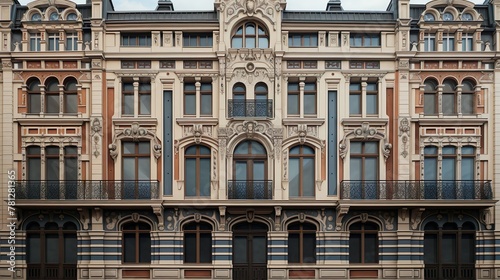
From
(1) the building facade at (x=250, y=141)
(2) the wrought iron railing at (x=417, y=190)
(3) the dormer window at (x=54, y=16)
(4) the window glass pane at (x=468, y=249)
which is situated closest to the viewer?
(2) the wrought iron railing at (x=417, y=190)

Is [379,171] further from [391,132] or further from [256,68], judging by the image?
[256,68]

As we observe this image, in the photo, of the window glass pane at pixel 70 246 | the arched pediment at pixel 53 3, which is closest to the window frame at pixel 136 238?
the window glass pane at pixel 70 246

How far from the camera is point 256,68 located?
78.0 ft

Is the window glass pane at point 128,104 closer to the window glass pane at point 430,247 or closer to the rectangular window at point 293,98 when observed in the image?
the rectangular window at point 293,98

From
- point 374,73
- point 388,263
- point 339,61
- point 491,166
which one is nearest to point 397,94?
point 374,73

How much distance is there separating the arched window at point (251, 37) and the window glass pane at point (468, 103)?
948cm

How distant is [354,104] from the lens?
24.2 meters

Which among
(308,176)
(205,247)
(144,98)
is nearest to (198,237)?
(205,247)

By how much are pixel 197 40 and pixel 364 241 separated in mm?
12024

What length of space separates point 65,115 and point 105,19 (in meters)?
4.78

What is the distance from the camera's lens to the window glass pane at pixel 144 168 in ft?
78.1

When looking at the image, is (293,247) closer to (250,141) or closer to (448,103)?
(250,141)

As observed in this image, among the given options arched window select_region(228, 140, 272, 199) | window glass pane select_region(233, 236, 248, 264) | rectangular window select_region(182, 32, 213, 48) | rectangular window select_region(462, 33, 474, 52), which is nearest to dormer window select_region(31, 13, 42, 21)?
rectangular window select_region(182, 32, 213, 48)

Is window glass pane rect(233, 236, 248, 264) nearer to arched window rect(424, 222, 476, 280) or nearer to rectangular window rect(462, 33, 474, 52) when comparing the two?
arched window rect(424, 222, 476, 280)
